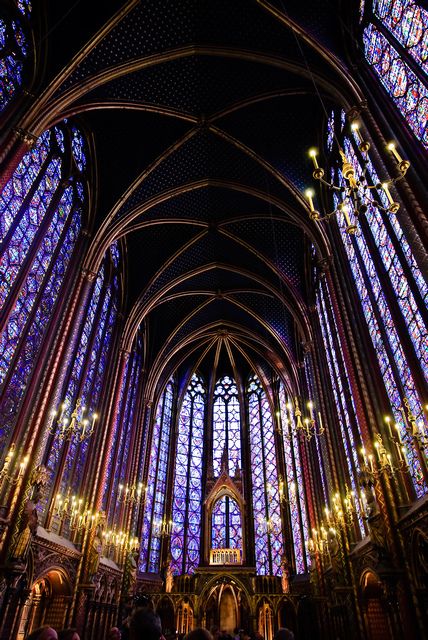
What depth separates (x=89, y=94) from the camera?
1412cm

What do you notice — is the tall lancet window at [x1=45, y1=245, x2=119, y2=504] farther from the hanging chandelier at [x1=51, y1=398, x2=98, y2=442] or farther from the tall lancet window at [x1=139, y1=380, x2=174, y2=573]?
the tall lancet window at [x1=139, y1=380, x2=174, y2=573]

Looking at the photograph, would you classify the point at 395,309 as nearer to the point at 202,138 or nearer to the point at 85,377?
the point at 202,138

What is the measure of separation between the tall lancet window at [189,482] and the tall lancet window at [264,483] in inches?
132

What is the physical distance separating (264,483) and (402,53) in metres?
22.3

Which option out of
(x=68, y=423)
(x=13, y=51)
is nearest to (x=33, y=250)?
(x=13, y=51)

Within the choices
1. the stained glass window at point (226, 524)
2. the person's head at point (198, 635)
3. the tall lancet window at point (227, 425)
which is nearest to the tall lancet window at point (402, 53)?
A: the person's head at point (198, 635)

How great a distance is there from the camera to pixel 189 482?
85.2ft

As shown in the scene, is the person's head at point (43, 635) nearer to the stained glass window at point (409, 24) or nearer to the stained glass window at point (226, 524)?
the stained glass window at point (409, 24)

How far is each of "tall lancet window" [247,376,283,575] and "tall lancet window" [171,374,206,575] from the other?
3.35 metres

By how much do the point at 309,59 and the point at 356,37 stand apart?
151cm

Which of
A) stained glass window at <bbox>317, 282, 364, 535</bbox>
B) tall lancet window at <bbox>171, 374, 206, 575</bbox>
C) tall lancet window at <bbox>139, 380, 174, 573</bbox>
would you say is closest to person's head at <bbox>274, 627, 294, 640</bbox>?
stained glass window at <bbox>317, 282, 364, 535</bbox>

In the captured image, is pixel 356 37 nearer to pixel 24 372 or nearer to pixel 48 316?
pixel 48 316

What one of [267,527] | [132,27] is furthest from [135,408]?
[132,27]

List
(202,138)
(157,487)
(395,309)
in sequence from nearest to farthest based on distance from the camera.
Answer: (395,309), (202,138), (157,487)
